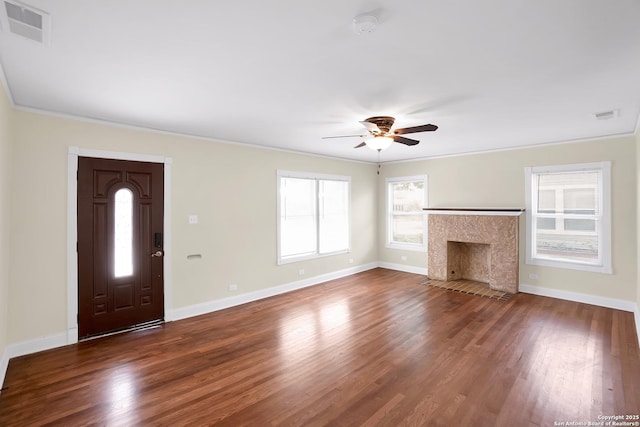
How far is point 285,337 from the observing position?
12.4 feet

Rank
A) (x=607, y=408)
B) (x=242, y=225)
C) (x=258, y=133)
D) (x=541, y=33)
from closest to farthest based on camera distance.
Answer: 1. (x=541, y=33)
2. (x=607, y=408)
3. (x=258, y=133)
4. (x=242, y=225)

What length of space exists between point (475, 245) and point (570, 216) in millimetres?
1616

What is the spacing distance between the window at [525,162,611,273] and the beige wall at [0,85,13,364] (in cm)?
689

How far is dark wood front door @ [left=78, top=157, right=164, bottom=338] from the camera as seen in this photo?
3711 mm

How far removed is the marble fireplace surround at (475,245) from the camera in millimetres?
5484

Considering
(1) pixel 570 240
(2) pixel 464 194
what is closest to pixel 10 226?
(2) pixel 464 194

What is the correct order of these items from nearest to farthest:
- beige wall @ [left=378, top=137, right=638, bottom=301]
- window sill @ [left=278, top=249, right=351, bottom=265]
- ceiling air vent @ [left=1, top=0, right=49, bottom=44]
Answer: ceiling air vent @ [left=1, top=0, right=49, bottom=44] → beige wall @ [left=378, top=137, right=638, bottom=301] → window sill @ [left=278, top=249, right=351, bottom=265]

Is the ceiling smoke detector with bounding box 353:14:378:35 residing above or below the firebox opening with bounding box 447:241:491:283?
above

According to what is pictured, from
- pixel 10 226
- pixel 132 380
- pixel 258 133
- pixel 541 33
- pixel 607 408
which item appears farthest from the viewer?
pixel 258 133

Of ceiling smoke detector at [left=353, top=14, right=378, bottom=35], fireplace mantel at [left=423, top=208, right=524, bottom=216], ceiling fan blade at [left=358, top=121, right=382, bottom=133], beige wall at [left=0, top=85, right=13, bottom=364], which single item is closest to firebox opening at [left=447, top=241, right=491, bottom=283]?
fireplace mantel at [left=423, top=208, right=524, bottom=216]

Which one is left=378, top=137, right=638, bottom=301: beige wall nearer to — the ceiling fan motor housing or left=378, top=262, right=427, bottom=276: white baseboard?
left=378, top=262, right=427, bottom=276: white baseboard

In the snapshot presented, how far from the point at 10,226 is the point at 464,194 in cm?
679

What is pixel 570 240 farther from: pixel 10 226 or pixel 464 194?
pixel 10 226

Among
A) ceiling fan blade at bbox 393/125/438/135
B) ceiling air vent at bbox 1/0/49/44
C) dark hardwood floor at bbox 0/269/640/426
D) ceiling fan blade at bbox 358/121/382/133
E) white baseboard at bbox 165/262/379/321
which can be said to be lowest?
dark hardwood floor at bbox 0/269/640/426
